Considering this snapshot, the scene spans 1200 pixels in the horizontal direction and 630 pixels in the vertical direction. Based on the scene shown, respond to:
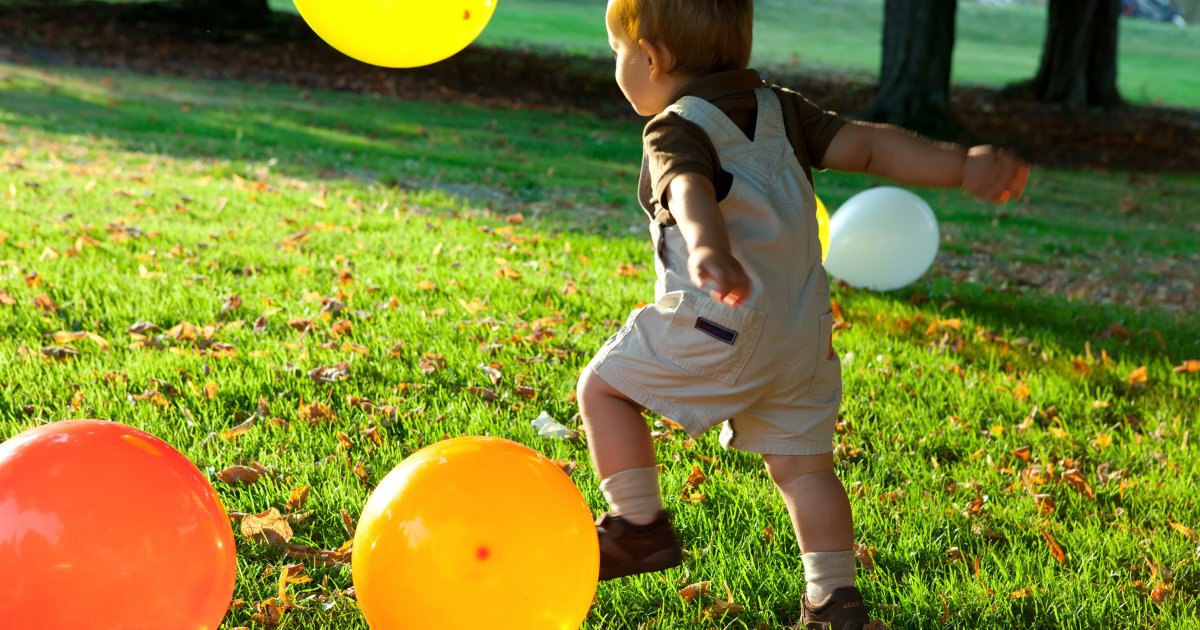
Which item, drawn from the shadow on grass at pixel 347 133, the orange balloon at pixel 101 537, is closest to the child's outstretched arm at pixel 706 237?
the orange balloon at pixel 101 537

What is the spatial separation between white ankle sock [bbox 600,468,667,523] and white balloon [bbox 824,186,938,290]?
13.0 ft

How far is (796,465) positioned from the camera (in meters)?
2.93

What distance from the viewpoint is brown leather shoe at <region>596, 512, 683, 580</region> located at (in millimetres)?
2898

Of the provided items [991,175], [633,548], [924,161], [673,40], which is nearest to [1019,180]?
[991,175]

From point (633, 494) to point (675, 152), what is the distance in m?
0.86

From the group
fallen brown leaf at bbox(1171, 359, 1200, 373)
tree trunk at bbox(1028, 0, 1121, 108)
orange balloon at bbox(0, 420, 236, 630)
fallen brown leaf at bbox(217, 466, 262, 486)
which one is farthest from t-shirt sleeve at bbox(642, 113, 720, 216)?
tree trunk at bbox(1028, 0, 1121, 108)

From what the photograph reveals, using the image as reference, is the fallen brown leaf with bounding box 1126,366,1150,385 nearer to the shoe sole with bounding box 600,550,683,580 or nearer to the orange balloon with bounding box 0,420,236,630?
the shoe sole with bounding box 600,550,683,580

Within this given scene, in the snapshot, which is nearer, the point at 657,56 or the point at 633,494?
the point at 657,56

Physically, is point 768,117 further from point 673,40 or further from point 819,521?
point 819,521

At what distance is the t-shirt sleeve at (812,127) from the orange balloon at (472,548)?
3.55 feet

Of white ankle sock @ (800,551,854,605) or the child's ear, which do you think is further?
white ankle sock @ (800,551,854,605)

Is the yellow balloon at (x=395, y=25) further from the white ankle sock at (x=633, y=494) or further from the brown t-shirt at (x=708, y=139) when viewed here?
Answer: the white ankle sock at (x=633, y=494)

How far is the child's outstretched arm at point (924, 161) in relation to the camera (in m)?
2.90

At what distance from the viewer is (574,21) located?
129 ft
